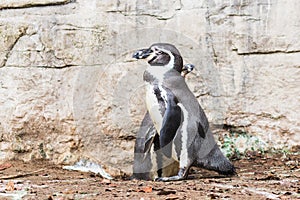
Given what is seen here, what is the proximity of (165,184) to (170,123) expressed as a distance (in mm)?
419

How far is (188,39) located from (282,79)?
722 millimetres

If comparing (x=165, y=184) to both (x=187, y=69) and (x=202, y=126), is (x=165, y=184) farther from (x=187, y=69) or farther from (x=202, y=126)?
(x=187, y=69)

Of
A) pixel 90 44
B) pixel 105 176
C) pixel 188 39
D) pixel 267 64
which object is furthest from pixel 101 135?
pixel 267 64

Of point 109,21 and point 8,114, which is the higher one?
point 109,21

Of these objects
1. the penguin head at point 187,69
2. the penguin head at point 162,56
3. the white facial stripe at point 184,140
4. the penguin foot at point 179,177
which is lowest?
the penguin foot at point 179,177

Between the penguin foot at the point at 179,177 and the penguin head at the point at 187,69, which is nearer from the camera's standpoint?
the penguin foot at the point at 179,177

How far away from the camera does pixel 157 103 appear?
3701 millimetres

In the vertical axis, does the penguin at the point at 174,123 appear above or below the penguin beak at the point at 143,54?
below

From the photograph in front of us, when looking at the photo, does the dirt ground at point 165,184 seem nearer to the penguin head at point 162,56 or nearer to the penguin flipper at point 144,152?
the penguin flipper at point 144,152

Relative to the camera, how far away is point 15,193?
307 cm

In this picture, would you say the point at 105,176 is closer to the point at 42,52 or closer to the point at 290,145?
the point at 42,52

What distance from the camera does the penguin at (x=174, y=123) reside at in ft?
12.0

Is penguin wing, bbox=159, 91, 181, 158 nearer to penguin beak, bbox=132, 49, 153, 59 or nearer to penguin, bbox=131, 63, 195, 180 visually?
penguin, bbox=131, 63, 195, 180

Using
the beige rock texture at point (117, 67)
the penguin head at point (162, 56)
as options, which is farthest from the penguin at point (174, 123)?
the beige rock texture at point (117, 67)
